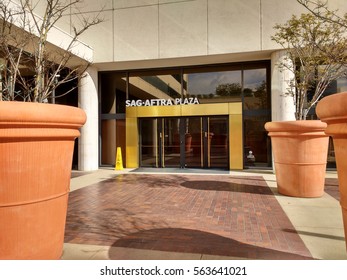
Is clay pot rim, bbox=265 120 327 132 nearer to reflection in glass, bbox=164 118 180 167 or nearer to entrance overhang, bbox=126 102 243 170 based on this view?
entrance overhang, bbox=126 102 243 170

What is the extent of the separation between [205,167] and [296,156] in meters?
6.97

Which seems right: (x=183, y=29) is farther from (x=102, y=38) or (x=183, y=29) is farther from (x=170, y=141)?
(x=170, y=141)

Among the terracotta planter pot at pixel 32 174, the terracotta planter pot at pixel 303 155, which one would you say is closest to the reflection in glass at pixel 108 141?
the terracotta planter pot at pixel 303 155

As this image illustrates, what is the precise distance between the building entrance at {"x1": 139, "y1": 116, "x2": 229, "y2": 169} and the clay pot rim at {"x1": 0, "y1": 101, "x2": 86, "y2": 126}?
1083 cm

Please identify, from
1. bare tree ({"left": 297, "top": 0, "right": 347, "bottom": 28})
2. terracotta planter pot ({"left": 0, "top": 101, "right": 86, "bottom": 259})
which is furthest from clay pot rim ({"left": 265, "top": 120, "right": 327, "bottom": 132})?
terracotta planter pot ({"left": 0, "top": 101, "right": 86, "bottom": 259})

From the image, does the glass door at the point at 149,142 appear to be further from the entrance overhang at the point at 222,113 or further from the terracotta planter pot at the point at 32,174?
the terracotta planter pot at the point at 32,174

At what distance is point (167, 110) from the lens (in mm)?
13562

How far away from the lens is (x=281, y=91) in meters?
11.7

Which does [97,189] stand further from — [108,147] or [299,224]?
[108,147]

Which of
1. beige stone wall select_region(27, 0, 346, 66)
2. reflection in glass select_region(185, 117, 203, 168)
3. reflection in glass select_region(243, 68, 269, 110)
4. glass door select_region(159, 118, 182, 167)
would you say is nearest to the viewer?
beige stone wall select_region(27, 0, 346, 66)

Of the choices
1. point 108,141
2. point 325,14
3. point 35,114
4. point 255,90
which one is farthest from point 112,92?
point 35,114

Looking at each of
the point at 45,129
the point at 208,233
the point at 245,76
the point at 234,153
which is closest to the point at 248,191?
the point at 208,233

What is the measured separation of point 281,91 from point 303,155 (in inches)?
225

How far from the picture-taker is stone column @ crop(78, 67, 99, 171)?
13.5 m
